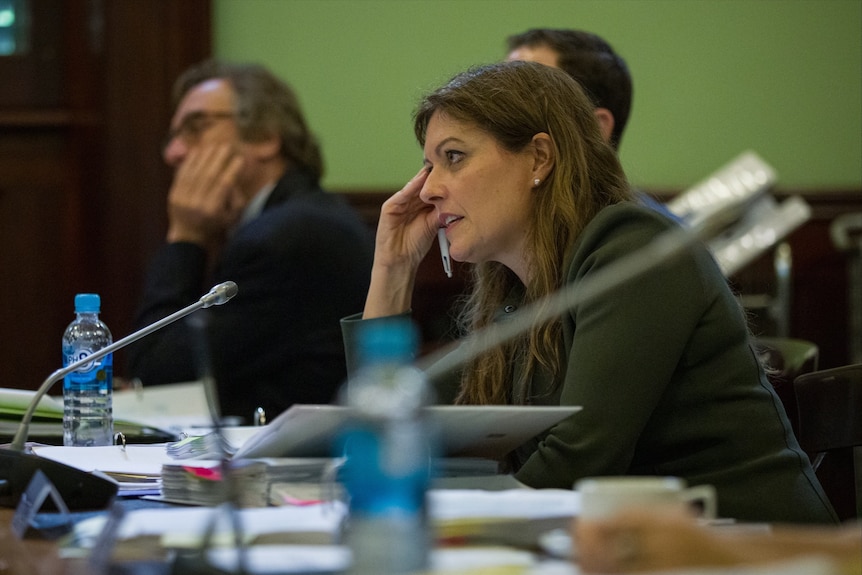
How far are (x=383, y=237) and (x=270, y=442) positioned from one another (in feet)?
3.10

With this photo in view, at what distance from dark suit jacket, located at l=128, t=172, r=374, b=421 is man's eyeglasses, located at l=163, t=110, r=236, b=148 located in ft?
1.61

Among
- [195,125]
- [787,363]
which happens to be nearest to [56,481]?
[787,363]

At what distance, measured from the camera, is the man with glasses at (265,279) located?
272 cm

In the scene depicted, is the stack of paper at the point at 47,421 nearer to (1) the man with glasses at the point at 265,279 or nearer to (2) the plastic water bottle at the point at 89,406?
(2) the plastic water bottle at the point at 89,406

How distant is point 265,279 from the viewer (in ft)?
8.96

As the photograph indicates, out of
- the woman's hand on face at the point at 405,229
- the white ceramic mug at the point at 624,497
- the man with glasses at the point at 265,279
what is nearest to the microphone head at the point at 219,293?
the woman's hand on face at the point at 405,229

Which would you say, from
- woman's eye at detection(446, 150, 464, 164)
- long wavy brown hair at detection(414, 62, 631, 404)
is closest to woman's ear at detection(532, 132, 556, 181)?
long wavy brown hair at detection(414, 62, 631, 404)

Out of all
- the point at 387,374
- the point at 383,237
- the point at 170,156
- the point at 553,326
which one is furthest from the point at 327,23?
the point at 387,374

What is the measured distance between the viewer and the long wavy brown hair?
1.78 m

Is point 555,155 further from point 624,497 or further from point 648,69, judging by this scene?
point 648,69

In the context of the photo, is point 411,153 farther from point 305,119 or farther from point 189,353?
point 189,353

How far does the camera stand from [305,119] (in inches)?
127

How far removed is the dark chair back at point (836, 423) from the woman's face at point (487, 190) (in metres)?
0.47

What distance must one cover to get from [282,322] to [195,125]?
2.32ft
